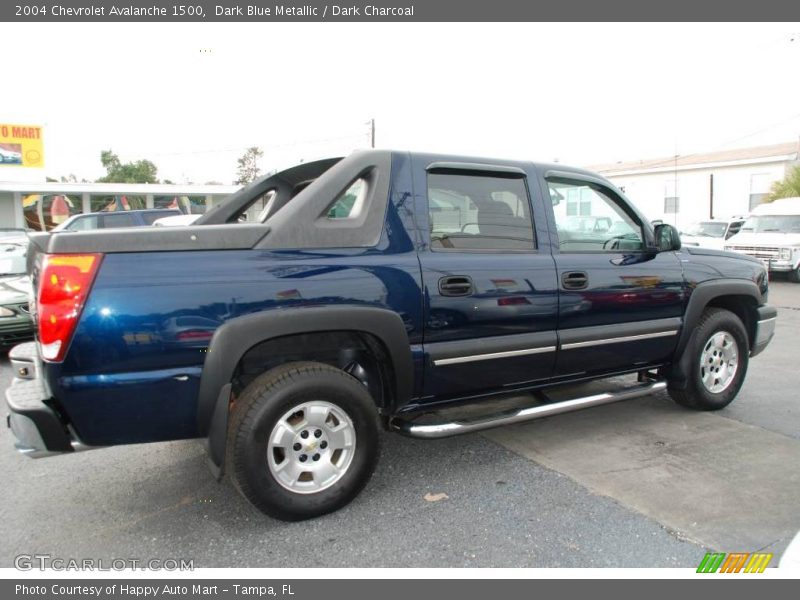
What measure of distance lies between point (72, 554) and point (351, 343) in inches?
66.9

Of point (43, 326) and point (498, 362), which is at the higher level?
point (43, 326)

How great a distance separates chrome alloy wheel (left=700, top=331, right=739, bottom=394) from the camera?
468cm

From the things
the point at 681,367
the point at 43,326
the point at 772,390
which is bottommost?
the point at 772,390

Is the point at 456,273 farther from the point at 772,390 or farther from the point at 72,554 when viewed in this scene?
the point at 772,390

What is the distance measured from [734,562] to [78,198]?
27402 millimetres

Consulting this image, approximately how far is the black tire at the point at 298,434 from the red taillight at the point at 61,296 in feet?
2.75

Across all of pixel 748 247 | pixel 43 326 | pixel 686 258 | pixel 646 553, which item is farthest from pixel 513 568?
pixel 748 247

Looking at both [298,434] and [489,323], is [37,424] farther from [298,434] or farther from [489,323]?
[489,323]

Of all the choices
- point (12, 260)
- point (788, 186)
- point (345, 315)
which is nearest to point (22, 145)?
point (12, 260)

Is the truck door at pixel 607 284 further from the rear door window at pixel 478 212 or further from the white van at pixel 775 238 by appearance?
the white van at pixel 775 238

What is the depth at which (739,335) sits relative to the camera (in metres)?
4.79

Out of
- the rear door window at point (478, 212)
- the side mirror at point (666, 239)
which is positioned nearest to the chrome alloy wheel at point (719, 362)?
the side mirror at point (666, 239)

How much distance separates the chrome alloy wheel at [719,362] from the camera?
184 inches

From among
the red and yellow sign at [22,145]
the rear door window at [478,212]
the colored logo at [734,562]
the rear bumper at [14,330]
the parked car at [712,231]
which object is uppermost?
the red and yellow sign at [22,145]
